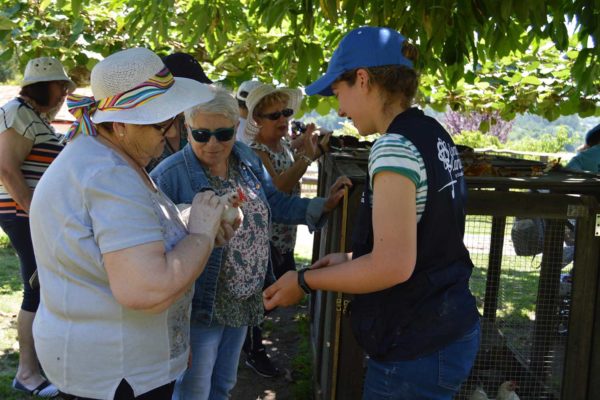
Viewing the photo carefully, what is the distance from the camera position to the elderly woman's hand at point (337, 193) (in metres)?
2.95

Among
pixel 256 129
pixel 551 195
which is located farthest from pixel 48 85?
pixel 551 195

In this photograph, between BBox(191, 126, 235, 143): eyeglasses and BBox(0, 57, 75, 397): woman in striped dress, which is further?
A: BBox(0, 57, 75, 397): woman in striped dress

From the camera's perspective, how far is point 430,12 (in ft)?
10.8

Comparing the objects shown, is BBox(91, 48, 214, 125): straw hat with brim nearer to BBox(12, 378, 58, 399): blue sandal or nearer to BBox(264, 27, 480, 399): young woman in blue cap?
BBox(264, 27, 480, 399): young woman in blue cap

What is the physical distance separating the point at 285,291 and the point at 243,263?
783mm

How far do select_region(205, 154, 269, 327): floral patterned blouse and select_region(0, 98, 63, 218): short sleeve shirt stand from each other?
1811 mm

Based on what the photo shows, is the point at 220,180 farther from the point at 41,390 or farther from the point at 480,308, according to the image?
the point at 480,308

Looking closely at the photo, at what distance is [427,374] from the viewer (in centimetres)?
199

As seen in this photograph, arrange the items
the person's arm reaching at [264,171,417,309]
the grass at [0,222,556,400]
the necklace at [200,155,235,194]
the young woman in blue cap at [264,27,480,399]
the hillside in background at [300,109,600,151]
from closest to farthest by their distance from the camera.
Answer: the person's arm reaching at [264,171,417,309], the young woman in blue cap at [264,27,480,399], the necklace at [200,155,235,194], the grass at [0,222,556,400], the hillside in background at [300,109,600,151]

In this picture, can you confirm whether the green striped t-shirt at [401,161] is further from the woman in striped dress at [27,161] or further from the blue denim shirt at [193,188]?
the woman in striped dress at [27,161]

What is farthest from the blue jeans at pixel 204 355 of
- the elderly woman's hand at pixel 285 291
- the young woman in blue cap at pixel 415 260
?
the young woman in blue cap at pixel 415 260

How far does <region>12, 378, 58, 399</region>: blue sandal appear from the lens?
4.28 metres

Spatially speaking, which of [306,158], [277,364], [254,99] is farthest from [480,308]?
[254,99]

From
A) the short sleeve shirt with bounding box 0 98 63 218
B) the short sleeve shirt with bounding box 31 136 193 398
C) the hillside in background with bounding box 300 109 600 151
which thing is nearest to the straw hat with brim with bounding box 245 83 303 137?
the hillside in background with bounding box 300 109 600 151
